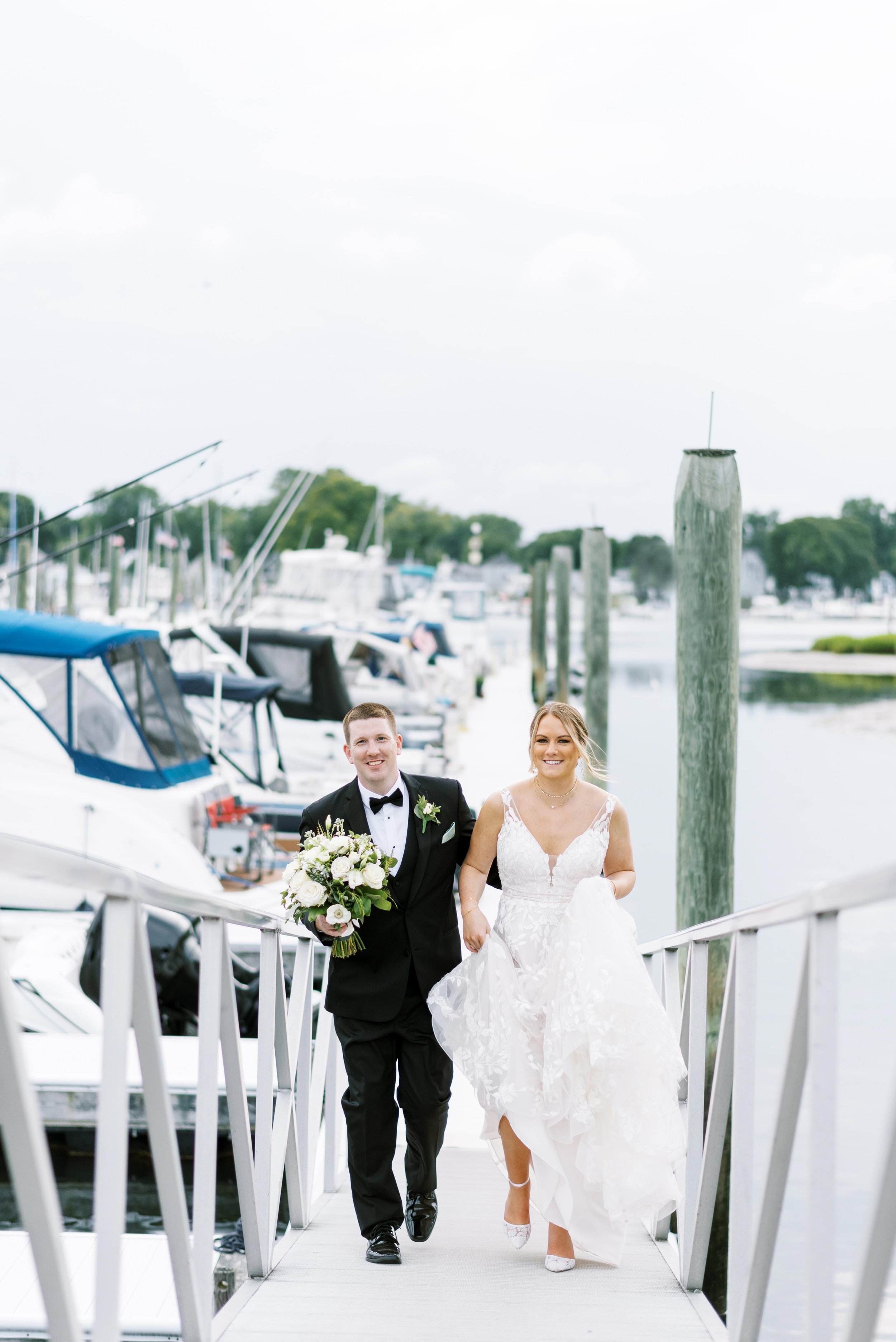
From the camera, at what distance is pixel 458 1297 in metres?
3.53

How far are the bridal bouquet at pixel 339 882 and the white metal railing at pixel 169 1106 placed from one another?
0.45 ft

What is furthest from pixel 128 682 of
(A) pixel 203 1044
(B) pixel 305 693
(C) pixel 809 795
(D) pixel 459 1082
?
(C) pixel 809 795

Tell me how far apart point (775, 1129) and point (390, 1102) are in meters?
1.81

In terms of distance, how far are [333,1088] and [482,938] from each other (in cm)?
209

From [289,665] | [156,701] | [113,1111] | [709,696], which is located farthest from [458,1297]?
[289,665]

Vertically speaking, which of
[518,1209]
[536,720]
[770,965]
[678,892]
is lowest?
[770,965]

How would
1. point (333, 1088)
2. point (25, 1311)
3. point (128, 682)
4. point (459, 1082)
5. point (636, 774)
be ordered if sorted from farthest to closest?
1. point (636, 774)
2. point (128, 682)
3. point (459, 1082)
4. point (333, 1088)
5. point (25, 1311)

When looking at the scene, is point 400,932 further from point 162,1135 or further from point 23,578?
point 23,578

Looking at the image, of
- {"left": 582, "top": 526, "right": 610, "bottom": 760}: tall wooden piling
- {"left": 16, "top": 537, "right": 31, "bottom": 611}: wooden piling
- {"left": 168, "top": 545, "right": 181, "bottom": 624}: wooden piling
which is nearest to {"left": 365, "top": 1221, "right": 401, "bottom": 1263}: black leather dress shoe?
{"left": 582, "top": 526, "right": 610, "bottom": 760}: tall wooden piling

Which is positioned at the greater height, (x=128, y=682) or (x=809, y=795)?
(x=128, y=682)

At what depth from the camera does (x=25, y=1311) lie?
4.20 meters

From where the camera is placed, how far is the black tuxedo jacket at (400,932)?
153 inches

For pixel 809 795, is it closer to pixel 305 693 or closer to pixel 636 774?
pixel 636 774

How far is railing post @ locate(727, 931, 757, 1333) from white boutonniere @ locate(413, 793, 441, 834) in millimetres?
1156
